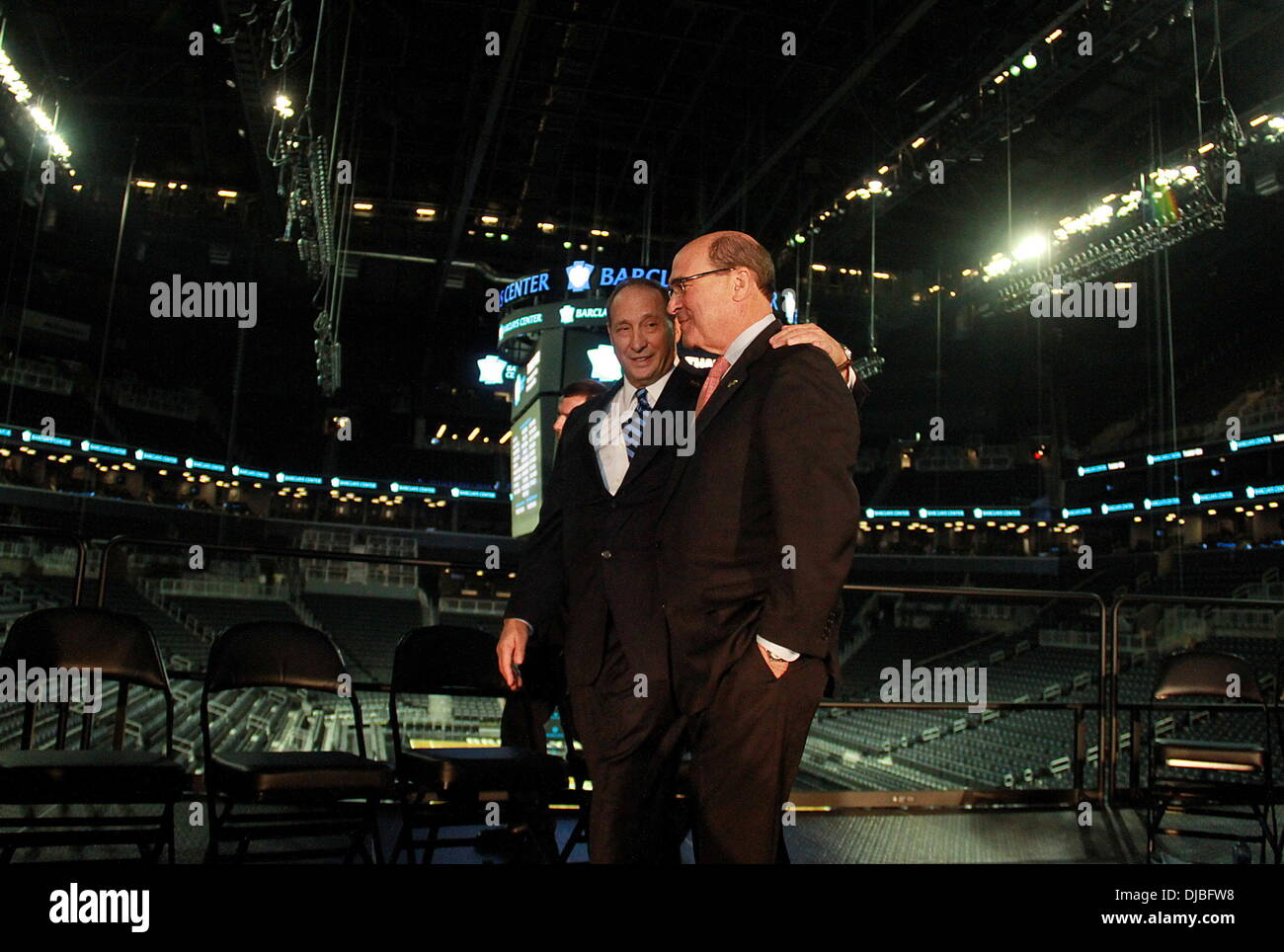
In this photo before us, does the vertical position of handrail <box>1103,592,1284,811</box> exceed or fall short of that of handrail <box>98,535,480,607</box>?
it falls short

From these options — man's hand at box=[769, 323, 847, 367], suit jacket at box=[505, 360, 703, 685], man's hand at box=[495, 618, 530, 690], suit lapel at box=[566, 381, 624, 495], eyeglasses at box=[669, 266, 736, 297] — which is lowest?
man's hand at box=[495, 618, 530, 690]

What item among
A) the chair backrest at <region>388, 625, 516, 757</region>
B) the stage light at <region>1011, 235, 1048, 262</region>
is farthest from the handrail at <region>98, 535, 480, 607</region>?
the stage light at <region>1011, 235, 1048, 262</region>

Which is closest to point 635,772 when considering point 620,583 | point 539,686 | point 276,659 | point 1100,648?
point 620,583

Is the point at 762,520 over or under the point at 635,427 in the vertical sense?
under

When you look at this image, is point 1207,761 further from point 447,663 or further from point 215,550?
point 215,550

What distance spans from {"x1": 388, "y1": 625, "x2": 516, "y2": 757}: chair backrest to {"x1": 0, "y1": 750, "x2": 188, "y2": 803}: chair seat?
905 mm

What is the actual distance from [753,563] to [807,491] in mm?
198

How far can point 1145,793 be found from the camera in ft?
12.2

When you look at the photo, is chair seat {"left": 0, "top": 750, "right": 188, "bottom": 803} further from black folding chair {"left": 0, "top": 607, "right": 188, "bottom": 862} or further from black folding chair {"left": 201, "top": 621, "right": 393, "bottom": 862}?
black folding chair {"left": 201, "top": 621, "right": 393, "bottom": 862}

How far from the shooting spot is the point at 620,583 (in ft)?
6.95

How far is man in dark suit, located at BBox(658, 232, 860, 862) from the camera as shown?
1.79 meters

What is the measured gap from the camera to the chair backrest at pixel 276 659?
3.24 meters

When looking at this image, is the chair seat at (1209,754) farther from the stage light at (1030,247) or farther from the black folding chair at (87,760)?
the stage light at (1030,247)
